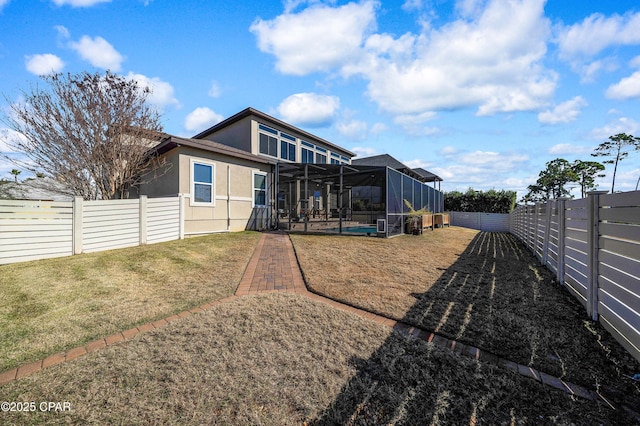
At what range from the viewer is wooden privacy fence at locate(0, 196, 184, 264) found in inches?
218

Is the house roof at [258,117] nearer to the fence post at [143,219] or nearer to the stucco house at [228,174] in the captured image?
the stucco house at [228,174]

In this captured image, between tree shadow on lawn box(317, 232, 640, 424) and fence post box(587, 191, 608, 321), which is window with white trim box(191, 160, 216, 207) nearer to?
tree shadow on lawn box(317, 232, 640, 424)

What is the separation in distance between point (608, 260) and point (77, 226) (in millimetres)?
9922

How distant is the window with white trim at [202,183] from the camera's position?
1014 centimetres

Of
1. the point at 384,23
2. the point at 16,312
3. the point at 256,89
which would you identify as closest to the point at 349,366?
the point at 16,312

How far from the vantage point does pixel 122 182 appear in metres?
9.81

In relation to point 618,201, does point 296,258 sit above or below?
below

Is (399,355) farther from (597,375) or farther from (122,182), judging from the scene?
(122,182)

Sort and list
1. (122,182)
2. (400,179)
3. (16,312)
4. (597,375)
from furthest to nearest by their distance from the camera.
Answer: (400,179), (122,182), (16,312), (597,375)

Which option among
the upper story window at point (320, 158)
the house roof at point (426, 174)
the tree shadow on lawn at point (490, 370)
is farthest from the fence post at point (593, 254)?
the house roof at point (426, 174)

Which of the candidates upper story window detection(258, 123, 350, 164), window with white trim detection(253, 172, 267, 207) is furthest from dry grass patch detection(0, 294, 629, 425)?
upper story window detection(258, 123, 350, 164)

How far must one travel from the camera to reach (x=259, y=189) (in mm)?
12789

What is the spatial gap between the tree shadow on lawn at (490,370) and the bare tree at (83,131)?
11123 millimetres

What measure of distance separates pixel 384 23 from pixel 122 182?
36.0 ft
